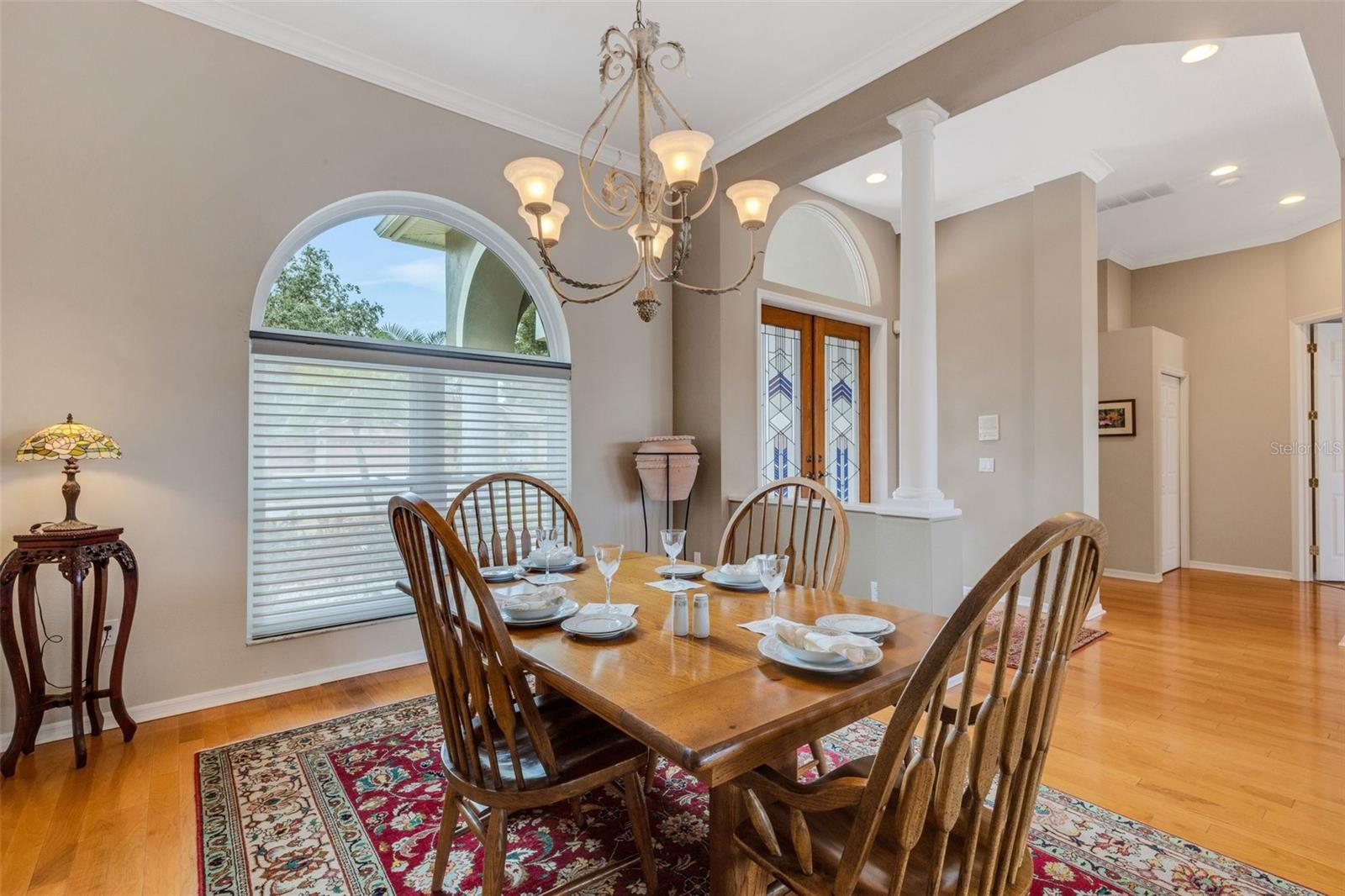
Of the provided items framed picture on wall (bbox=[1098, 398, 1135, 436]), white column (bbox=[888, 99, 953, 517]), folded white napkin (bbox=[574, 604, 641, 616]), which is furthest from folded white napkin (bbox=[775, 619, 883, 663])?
framed picture on wall (bbox=[1098, 398, 1135, 436])

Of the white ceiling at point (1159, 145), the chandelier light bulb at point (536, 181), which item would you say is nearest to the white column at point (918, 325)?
the white ceiling at point (1159, 145)

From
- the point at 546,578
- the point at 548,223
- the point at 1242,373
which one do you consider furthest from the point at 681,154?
the point at 1242,373

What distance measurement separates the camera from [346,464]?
3094 millimetres

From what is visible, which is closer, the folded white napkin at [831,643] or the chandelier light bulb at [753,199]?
the folded white napkin at [831,643]

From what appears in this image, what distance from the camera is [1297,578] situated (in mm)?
5379

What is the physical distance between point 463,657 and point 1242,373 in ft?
23.9

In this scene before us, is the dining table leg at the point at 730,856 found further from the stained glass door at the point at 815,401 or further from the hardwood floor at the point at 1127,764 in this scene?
the stained glass door at the point at 815,401

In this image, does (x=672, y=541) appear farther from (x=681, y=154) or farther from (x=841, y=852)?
(x=681, y=154)

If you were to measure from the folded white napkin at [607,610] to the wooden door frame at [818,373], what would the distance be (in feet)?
9.42

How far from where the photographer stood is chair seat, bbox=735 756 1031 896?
0.98 meters

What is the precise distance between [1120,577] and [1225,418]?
187 centimetres

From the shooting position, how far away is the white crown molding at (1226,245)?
17.2 feet

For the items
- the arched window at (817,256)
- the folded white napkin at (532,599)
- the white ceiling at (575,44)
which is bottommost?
the folded white napkin at (532,599)

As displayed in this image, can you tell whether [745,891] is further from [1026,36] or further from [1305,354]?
[1305,354]
